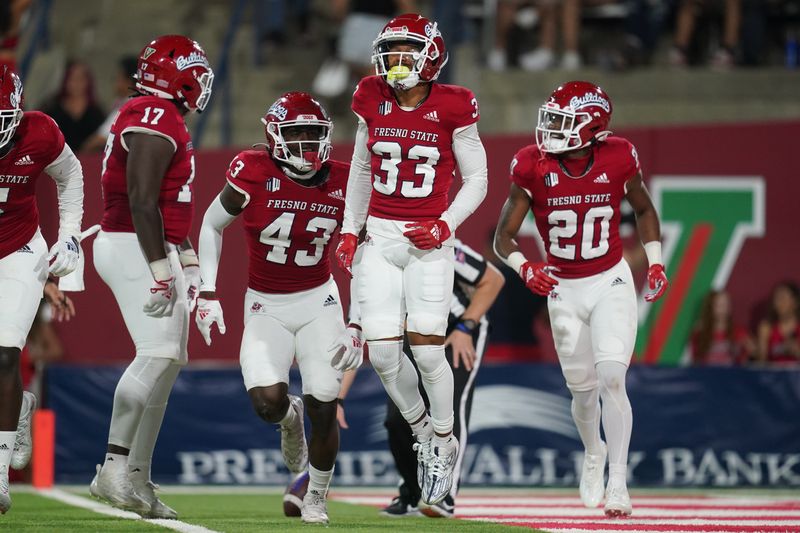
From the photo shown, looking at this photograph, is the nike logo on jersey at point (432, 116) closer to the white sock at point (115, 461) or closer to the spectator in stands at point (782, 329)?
the white sock at point (115, 461)

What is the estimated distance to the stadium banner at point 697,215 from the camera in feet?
41.6

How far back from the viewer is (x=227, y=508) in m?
8.72

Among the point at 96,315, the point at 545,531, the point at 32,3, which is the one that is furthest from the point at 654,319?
the point at 32,3

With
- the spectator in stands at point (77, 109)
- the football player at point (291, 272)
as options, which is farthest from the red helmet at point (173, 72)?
the spectator in stands at point (77, 109)

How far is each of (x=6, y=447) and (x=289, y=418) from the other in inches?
57.4

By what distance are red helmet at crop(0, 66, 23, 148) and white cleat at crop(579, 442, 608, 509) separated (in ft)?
11.3

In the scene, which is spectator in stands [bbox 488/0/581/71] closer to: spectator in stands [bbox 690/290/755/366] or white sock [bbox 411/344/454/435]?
spectator in stands [bbox 690/290/755/366]

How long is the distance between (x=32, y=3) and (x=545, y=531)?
1004 cm

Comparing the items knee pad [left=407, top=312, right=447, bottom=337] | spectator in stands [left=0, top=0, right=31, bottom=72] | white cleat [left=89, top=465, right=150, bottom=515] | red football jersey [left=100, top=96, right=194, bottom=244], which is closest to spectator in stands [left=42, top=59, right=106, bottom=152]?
spectator in stands [left=0, top=0, right=31, bottom=72]

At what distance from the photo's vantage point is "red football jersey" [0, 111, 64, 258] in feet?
23.2

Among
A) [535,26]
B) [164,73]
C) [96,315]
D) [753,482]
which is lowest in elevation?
[753,482]

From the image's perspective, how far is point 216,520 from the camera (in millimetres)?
7355

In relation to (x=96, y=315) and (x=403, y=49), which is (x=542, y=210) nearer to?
(x=403, y=49)

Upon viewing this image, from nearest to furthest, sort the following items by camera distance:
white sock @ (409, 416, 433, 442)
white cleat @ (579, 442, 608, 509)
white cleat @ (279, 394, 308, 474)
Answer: white sock @ (409, 416, 433, 442) → white cleat @ (279, 394, 308, 474) → white cleat @ (579, 442, 608, 509)
